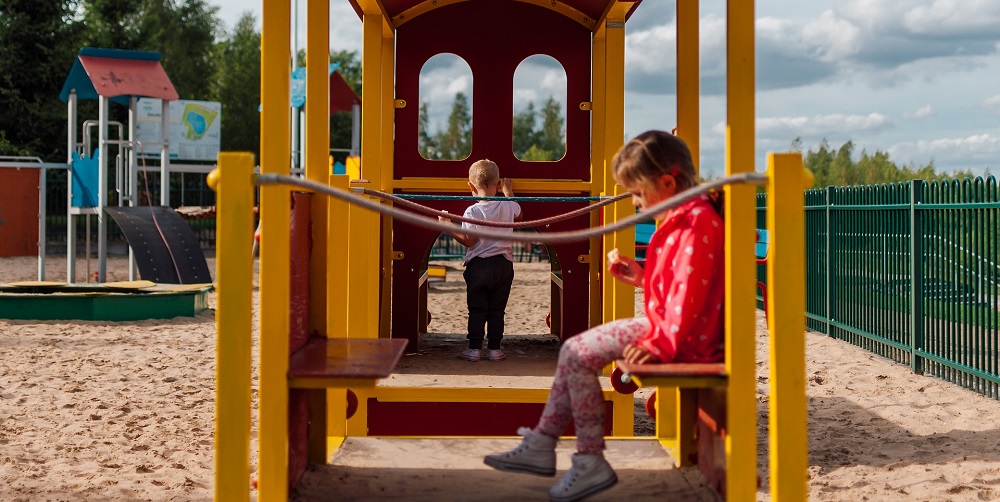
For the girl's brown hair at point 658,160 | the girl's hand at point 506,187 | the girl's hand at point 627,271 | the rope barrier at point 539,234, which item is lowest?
the girl's hand at point 627,271

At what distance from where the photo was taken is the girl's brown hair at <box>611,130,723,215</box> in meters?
3.22

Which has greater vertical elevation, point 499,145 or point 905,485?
point 499,145

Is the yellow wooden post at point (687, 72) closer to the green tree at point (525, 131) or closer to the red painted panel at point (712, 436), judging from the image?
the red painted panel at point (712, 436)

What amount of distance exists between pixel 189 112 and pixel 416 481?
28561 mm

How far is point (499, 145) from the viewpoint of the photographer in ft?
23.9

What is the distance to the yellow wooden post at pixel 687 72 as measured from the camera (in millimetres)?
4652

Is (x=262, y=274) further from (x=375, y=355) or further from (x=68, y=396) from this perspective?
(x=68, y=396)

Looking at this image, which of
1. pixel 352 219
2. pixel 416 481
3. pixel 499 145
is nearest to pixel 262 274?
pixel 416 481

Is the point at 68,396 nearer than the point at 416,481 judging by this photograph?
No

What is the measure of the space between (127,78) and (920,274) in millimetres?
→ 12143

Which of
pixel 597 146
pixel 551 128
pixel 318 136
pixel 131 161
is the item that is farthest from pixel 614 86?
pixel 551 128

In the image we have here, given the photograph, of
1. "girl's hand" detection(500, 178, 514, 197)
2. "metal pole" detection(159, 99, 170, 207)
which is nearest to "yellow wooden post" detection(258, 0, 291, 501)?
"girl's hand" detection(500, 178, 514, 197)

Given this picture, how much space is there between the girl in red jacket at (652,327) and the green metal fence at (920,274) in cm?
541

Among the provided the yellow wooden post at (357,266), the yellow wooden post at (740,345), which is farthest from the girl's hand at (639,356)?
the yellow wooden post at (357,266)
